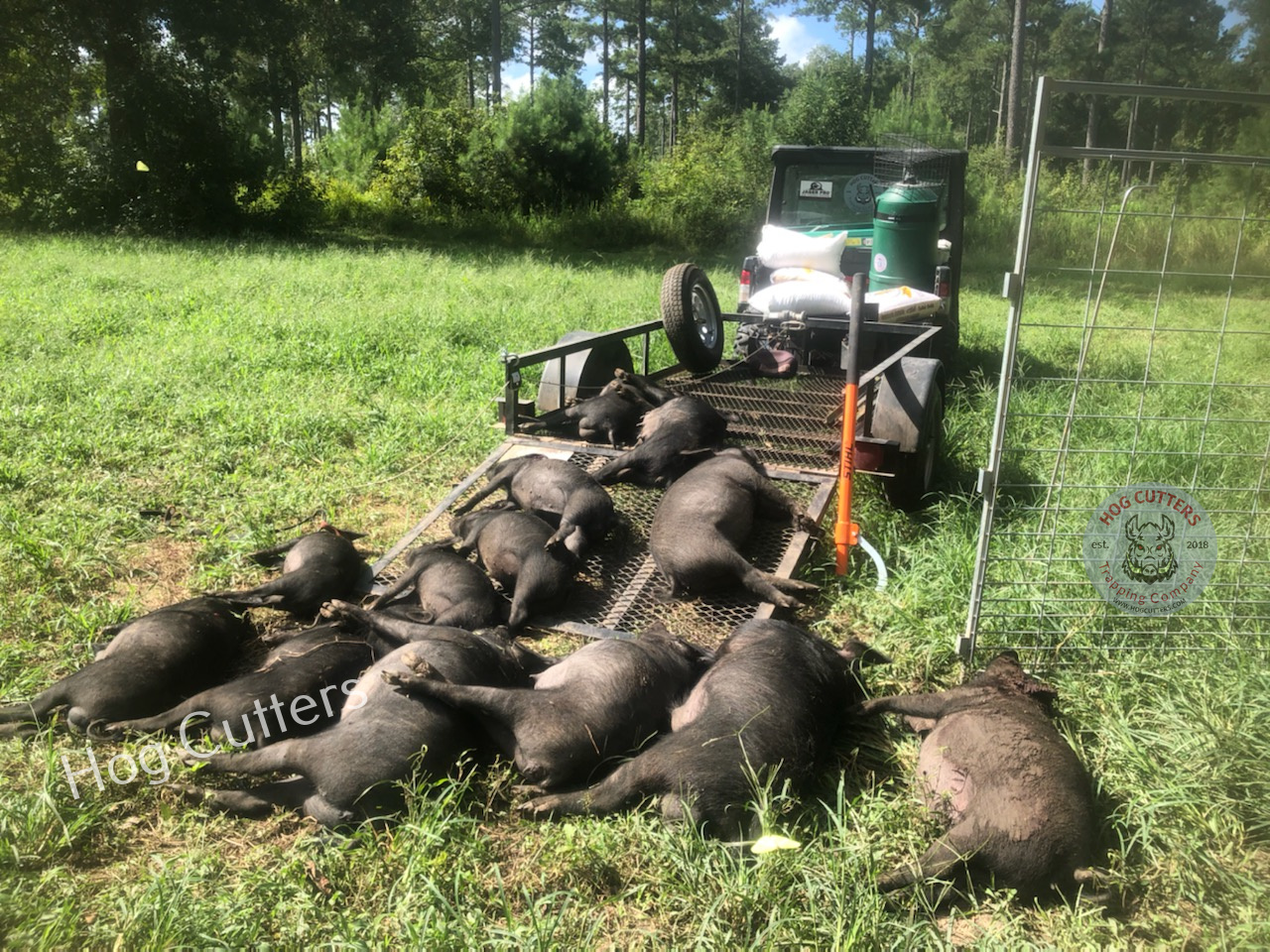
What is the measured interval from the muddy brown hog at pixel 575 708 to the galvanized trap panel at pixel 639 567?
59 cm

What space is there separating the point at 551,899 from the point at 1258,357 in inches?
325

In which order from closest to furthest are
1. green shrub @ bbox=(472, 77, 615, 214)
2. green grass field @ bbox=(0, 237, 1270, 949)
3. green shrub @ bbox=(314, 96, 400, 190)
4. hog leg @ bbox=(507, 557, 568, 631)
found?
green grass field @ bbox=(0, 237, 1270, 949) → hog leg @ bbox=(507, 557, 568, 631) → green shrub @ bbox=(472, 77, 615, 214) → green shrub @ bbox=(314, 96, 400, 190)

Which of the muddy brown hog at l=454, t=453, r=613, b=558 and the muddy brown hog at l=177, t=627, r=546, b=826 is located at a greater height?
the muddy brown hog at l=454, t=453, r=613, b=558

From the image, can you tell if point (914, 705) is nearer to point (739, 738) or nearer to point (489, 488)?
point (739, 738)

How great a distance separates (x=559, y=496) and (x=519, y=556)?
0.57m

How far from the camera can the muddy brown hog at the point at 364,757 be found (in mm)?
2764

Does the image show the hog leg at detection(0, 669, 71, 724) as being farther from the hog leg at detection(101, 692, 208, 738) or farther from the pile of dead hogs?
the hog leg at detection(101, 692, 208, 738)

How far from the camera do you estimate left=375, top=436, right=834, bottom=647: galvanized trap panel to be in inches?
156

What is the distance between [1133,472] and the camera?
210 inches

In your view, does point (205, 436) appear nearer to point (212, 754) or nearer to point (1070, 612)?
point (212, 754)

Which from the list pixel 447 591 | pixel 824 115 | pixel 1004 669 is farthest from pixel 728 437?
pixel 824 115

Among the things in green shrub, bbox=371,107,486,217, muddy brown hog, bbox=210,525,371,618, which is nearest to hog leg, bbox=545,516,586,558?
muddy brown hog, bbox=210,525,371,618

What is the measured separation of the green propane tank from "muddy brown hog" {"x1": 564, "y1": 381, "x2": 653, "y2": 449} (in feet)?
10.7

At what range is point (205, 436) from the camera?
6.21 meters
